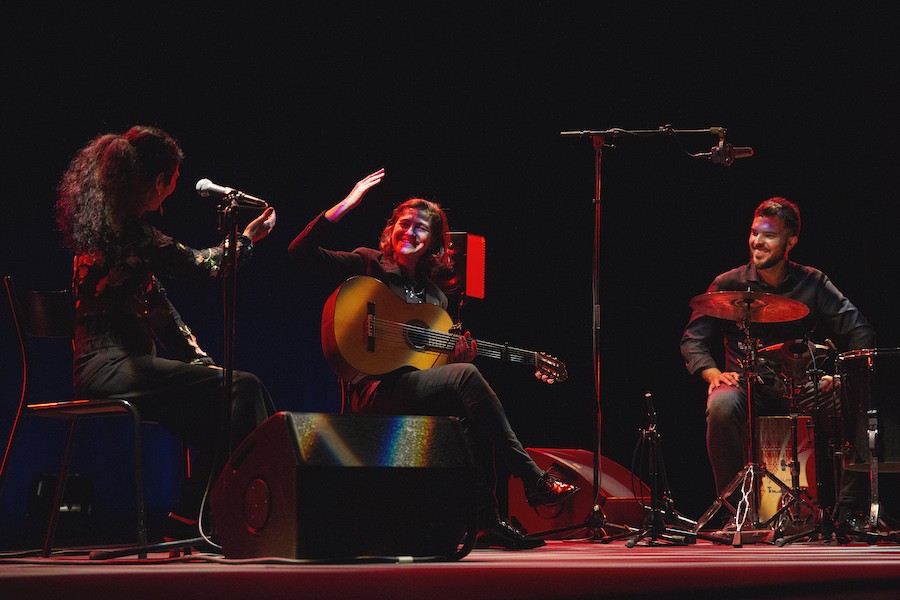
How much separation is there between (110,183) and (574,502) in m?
2.61

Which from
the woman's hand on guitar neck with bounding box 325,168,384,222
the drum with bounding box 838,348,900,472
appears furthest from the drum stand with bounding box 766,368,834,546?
the woman's hand on guitar neck with bounding box 325,168,384,222

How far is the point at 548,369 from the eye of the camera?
4578 mm

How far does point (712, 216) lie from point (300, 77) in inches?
101

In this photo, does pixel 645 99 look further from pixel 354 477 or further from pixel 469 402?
pixel 354 477

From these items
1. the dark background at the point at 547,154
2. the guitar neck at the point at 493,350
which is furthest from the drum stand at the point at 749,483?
the dark background at the point at 547,154

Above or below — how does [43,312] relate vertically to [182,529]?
above

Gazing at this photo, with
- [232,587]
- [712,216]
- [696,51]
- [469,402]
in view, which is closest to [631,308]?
[712,216]

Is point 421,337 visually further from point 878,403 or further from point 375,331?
point 878,403

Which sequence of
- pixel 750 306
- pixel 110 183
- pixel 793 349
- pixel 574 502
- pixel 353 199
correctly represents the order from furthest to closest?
pixel 574 502
pixel 793 349
pixel 750 306
pixel 353 199
pixel 110 183

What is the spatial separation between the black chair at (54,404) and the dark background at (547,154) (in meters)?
1.76

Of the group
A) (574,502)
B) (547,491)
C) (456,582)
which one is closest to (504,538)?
(547,491)

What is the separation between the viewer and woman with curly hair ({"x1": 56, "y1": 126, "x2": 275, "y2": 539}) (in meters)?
2.88

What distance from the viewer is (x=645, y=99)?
578cm

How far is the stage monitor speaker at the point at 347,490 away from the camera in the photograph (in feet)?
7.34
